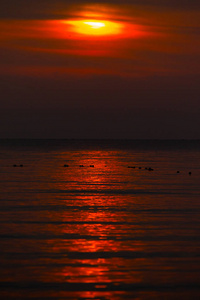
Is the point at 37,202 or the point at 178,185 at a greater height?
the point at 178,185

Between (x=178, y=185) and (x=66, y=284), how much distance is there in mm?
39060

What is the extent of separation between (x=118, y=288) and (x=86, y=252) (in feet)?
17.3

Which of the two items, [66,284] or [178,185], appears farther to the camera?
[178,185]

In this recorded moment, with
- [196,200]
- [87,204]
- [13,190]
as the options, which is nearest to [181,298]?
[87,204]

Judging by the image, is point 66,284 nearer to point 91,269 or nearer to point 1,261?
point 91,269

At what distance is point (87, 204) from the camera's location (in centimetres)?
4006

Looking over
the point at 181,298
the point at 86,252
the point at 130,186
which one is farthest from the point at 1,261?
the point at 130,186

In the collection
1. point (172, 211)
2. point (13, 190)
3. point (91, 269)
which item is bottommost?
point (91, 269)

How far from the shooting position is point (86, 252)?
23.2 m

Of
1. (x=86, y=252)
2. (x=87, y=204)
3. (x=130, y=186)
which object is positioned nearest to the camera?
(x=86, y=252)

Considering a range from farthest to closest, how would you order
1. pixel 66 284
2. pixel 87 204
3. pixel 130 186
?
pixel 130 186, pixel 87 204, pixel 66 284

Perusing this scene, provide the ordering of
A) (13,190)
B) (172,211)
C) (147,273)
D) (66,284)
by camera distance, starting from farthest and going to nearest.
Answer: (13,190) < (172,211) < (147,273) < (66,284)

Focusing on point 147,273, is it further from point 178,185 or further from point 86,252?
point 178,185

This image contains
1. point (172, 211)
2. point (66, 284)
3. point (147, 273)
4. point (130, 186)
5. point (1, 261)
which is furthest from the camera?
point (130, 186)
